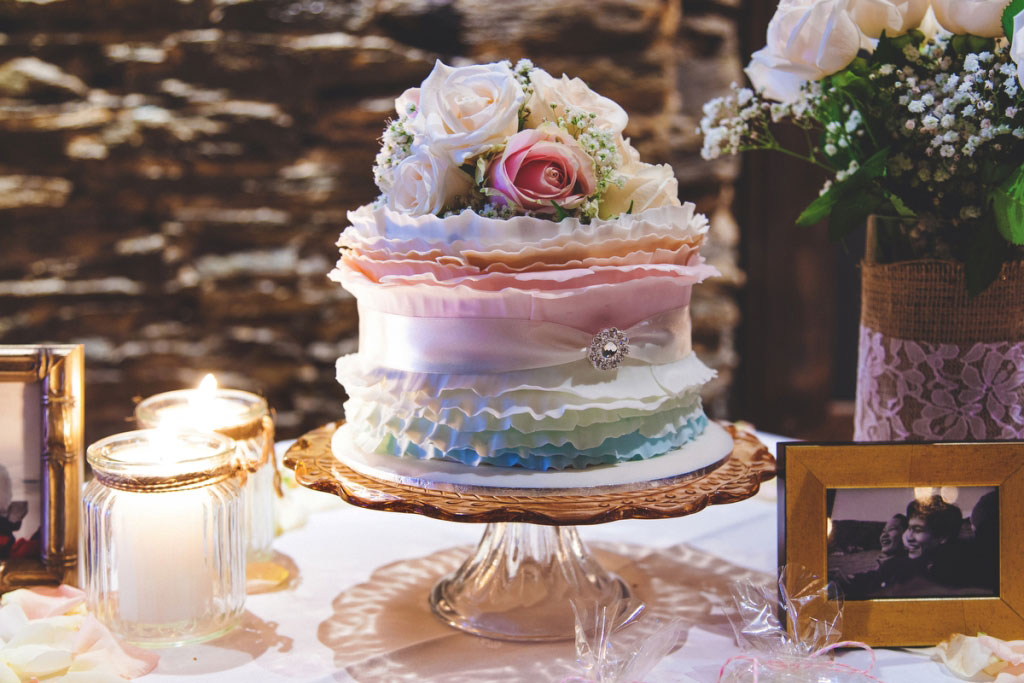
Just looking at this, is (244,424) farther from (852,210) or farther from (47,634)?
(852,210)

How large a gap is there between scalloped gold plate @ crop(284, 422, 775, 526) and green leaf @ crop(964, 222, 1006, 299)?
31 cm

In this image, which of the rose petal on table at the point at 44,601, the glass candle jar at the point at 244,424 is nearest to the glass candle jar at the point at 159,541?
the rose petal on table at the point at 44,601

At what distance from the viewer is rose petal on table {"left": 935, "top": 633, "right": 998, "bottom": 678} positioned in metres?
0.93

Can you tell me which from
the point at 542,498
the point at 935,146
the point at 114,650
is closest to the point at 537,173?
the point at 542,498

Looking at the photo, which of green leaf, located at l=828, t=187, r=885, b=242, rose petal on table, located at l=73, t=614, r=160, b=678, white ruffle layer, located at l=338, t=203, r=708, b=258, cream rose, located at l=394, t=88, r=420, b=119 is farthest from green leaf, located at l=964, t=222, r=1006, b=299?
rose petal on table, located at l=73, t=614, r=160, b=678

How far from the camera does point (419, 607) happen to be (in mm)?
1134

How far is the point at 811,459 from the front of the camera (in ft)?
3.20

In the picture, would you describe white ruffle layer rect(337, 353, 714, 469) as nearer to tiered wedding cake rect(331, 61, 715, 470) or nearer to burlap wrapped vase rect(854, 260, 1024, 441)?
tiered wedding cake rect(331, 61, 715, 470)

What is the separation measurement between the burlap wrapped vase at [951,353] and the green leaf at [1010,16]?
0.27 meters

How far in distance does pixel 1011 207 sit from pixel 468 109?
23.0 inches

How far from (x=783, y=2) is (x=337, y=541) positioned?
93 centimetres

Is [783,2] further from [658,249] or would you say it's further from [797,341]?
[797,341]

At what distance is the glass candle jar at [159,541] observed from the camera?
98cm

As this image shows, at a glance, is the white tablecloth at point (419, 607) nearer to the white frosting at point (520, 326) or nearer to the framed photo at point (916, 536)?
the framed photo at point (916, 536)
